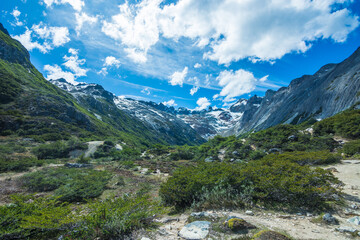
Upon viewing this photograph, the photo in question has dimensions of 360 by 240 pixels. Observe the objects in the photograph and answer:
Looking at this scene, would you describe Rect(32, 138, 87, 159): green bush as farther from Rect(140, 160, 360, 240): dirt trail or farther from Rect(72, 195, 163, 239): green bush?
Rect(140, 160, 360, 240): dirt trail

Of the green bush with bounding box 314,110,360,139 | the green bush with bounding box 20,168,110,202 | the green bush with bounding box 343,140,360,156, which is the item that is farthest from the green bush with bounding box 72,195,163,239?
the green bush with bounding box 314,110,360,139

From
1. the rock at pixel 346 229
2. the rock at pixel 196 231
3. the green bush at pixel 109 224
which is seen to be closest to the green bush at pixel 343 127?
the rock at pixel 346 229

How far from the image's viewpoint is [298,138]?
24406 mm

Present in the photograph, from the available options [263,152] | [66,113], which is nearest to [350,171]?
[263,152]

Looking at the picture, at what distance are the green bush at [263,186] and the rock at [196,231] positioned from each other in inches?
67.6

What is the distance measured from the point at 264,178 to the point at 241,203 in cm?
166

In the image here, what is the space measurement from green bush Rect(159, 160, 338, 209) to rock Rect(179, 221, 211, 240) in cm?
172

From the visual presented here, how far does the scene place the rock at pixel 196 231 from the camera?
4.37 meters

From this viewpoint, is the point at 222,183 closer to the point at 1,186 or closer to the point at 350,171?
the point at 350,171

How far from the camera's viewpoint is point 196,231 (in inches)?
182

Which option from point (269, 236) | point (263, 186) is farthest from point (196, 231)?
point (263, 186)

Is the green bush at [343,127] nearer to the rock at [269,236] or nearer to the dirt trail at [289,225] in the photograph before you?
the dirt trail at [289,225]

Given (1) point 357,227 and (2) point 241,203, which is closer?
(1) point 357,227

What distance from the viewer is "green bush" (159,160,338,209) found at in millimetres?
6351
